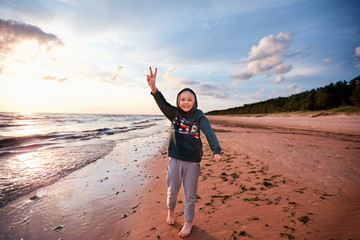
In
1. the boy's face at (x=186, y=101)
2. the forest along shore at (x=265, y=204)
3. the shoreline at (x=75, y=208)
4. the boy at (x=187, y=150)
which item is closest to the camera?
the forest along shore at (x=265, y=204)

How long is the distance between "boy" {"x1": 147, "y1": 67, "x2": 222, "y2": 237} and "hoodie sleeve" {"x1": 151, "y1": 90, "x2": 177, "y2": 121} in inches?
0.8

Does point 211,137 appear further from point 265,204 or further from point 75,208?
point 75,208

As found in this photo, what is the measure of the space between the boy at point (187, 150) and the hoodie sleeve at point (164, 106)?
0.07 feet

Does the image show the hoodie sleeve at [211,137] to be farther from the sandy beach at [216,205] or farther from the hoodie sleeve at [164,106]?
the sandy beach at [216,205]

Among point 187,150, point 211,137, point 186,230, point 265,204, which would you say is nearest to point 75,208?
point 186,230

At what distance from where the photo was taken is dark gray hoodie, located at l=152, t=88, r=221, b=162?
272cm

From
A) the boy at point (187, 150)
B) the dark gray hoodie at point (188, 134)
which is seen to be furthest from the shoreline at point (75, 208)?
the dark gray hoodie at point (188, 134)

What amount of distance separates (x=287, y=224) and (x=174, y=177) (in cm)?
214

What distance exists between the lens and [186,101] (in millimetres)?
2881

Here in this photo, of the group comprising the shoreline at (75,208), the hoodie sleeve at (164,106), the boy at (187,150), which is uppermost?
the hoodie sleeve at (164,106)

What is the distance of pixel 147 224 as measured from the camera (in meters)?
3.10

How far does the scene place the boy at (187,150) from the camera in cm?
272

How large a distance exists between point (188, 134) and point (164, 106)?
78 centimetres

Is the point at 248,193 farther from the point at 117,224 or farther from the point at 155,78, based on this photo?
the point at 155,78
